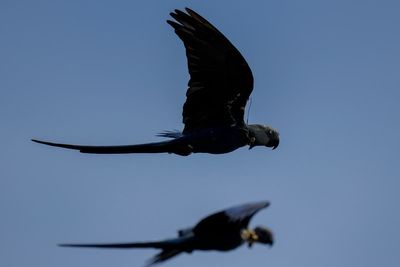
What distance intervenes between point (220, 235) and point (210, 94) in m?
5.94

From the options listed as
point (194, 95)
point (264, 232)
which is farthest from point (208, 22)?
point (264, 232)

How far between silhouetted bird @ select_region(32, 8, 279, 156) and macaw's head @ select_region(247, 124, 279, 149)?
0.12 ft

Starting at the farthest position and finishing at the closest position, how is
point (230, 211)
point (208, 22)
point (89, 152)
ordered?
point (208, 22) < point (89, 152) < point (230, 211)

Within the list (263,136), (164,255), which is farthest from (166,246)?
(263,136)

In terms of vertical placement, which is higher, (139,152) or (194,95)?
(194,95)

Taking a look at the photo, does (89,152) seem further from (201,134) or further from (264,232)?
(264,232)

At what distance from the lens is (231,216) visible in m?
11.1

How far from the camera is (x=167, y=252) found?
11.5 m

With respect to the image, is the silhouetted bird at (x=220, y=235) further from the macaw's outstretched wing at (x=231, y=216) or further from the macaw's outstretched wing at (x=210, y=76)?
the macaw's outstretched wing at (x=210, y=76)

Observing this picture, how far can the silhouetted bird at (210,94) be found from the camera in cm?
1634

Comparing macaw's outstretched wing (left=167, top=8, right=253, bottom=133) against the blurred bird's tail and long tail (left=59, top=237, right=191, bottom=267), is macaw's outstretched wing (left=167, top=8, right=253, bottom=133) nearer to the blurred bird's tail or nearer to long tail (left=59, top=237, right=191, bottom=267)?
the blurred bird's tail

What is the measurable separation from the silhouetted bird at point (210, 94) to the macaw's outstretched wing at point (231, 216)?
493cm

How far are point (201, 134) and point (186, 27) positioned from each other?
7.05 feet

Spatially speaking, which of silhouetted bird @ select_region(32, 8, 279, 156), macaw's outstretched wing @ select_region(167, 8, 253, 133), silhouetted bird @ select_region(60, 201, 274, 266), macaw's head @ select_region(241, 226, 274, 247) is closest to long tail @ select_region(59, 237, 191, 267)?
silhouetted bird @ select_region(60, 201, 274, 266)
